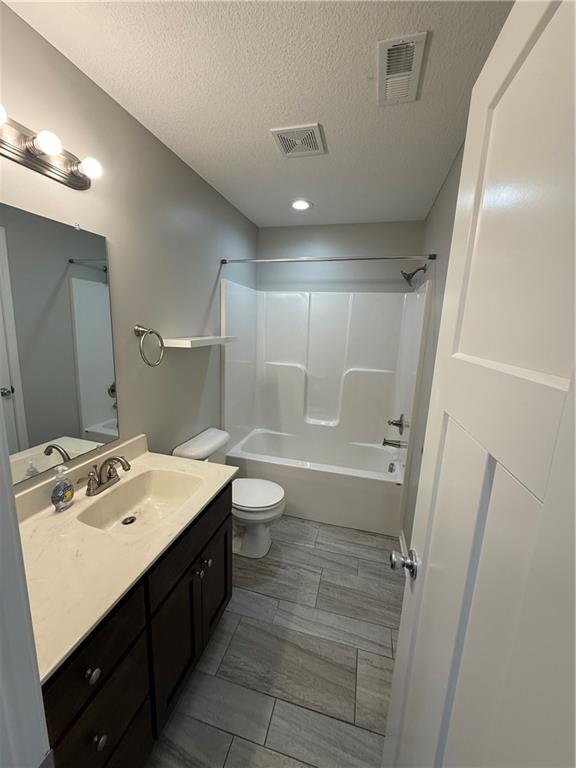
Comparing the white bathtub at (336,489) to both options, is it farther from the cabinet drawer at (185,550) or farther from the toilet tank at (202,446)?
the cabinet drawer at (185,550)

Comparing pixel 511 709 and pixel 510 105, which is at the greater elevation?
pixel 510 105

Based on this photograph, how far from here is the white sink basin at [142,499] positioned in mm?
1264

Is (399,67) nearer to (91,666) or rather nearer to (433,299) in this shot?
(433,299)

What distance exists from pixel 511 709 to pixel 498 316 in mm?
518

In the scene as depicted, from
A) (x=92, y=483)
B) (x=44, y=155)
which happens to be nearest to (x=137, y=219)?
(x=44, y=155)

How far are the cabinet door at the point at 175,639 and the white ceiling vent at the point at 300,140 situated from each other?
6.56ft

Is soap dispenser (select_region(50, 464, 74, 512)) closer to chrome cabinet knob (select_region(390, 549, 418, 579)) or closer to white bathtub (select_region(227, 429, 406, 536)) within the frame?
chrome cabinet knob (select_region(390, 549, 418, 579))

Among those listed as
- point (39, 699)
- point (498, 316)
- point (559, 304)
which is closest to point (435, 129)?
point (498, 316)

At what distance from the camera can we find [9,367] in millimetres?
1009

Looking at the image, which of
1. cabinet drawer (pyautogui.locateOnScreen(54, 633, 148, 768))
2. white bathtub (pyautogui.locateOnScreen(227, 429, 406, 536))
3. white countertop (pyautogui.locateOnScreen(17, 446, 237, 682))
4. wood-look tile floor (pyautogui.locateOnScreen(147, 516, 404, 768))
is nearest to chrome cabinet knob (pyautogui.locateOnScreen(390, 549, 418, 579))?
white countertop (pyautogui.locateOnScreen(17, 446, 237, 682))

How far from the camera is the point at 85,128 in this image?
4.00 ft

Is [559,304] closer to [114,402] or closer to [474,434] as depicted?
[474,434]

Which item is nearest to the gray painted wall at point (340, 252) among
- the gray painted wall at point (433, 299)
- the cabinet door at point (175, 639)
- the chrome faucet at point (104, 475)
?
the gray painted wall at point (433, 299)

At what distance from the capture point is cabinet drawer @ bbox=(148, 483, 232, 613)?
102cm
